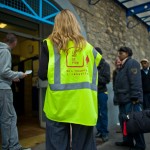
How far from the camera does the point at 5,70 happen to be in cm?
369

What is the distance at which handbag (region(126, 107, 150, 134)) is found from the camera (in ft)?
11.4

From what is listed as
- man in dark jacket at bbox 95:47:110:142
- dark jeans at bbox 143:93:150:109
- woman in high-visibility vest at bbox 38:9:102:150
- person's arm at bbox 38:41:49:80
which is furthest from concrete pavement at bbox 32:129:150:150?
person's arm at bbox 38:41:49:80

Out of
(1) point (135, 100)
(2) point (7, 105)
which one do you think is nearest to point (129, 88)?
(1) point (135, 100)

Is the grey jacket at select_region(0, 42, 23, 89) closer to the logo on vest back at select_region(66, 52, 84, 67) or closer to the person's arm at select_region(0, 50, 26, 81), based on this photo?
the person's arm at select_region(0, 50, 26, 81)

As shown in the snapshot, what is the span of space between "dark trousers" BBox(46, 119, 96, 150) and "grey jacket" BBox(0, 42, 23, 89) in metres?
1.57

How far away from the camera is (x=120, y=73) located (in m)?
4.42

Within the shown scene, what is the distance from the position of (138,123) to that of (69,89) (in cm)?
157

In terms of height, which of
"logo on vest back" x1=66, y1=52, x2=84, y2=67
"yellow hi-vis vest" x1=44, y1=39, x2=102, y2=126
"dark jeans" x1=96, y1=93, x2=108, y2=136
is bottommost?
"dark jeans" x1=96, y1=93, x2=108, y2=136

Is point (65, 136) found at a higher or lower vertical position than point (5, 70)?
lower

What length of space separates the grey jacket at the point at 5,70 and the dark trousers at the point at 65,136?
1.57m

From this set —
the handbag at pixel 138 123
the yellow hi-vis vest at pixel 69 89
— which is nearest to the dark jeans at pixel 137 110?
the handbag at pixel 138 123

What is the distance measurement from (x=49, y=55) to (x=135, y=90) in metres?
2.16

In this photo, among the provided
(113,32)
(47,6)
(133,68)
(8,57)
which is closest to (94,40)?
(113,32)

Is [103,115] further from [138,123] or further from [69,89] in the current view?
[69,89]
